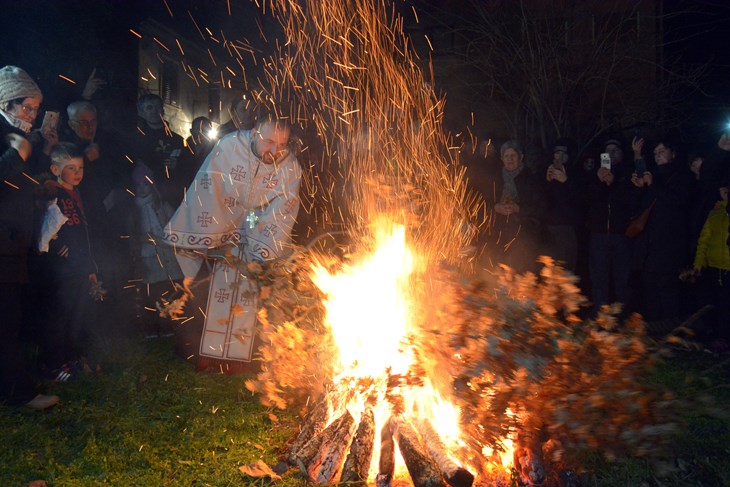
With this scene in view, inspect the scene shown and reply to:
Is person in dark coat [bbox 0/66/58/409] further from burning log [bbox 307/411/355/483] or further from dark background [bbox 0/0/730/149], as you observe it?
burning log [bbox 307/411/355/483]

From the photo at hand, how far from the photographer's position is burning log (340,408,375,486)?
142 inches

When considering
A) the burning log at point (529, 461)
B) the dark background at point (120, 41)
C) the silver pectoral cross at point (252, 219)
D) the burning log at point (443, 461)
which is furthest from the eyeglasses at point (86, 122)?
the burning log at point (529, 461)

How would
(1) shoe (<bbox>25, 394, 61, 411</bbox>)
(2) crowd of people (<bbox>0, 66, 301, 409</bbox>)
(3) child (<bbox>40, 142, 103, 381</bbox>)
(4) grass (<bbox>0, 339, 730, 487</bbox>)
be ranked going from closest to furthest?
(4) grass (<bbox>0, 339, 730, 487</bbox>)
(1) shoe (<bbox>25, 394, 61, 411</bbox>)
(2) crowd of people (<bbox>0, 66, 301, 409</bbox>)
(3) child (<bbox>40, 142, 103, 381</bbox>)

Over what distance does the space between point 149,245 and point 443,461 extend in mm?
4738

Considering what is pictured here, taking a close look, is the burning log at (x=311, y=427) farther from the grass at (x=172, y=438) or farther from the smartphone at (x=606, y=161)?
the smartphone at (x=606, y=161)

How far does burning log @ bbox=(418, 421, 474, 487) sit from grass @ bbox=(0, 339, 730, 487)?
0.72 meters

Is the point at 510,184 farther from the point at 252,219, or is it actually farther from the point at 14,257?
the point at 14,257

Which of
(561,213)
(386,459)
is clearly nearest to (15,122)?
(386,459)

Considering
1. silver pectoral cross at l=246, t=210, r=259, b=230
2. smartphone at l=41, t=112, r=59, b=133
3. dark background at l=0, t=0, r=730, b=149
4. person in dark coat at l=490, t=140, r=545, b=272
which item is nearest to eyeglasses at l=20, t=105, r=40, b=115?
smartphone at l=41, t=112, r=59, b=133

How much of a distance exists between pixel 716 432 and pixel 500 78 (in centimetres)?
765

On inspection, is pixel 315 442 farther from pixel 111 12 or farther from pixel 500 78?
pixel 111 12

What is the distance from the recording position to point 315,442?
388 centimetres

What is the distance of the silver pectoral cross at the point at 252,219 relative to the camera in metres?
5.97

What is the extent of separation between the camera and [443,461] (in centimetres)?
342
